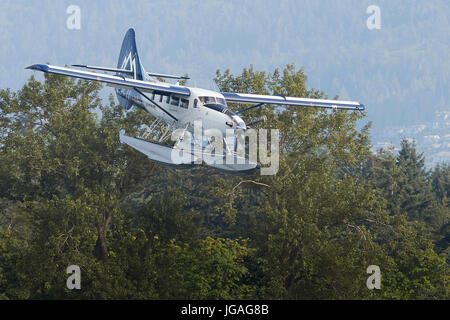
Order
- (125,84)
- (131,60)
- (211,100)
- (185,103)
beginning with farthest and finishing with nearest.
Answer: (131,60)
(185,103)
(125,84)
(211,100)

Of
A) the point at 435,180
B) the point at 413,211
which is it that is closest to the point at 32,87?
the point at 413,211

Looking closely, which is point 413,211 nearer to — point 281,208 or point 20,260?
point 281,208

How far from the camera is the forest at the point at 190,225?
94.0 feet

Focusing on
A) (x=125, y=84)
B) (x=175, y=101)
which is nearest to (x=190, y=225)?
(x=175, y=101)

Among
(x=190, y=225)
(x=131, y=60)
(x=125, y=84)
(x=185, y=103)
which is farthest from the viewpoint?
(x=131, y=60)

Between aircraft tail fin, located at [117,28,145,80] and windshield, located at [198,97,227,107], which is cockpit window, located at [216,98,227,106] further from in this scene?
aircraft tail fin, located at [117,28,145,80]

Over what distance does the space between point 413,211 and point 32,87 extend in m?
41.9

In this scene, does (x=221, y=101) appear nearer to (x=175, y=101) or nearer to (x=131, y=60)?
(x=175, y=101)

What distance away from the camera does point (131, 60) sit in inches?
1422

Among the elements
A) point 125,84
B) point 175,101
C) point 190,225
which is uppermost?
point 125,84

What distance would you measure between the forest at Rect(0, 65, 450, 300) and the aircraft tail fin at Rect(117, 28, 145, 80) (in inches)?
93.4

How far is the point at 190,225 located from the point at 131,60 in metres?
10.2

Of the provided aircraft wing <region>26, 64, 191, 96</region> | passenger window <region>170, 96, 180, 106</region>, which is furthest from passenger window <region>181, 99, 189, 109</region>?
passenger window <region>170, 96, 180, 106</region>
